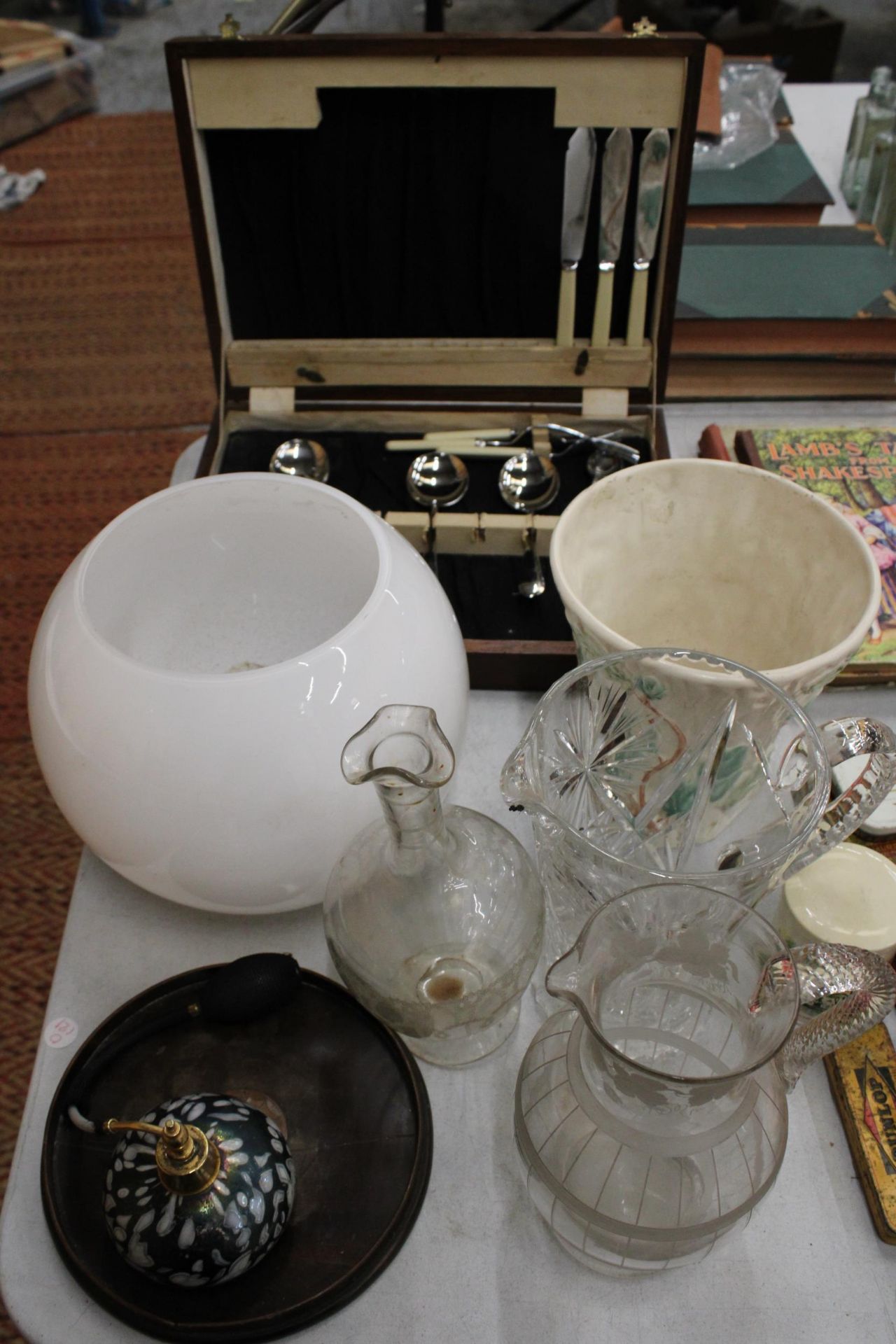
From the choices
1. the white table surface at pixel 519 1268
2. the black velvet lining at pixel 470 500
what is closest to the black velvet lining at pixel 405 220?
the black velvet lining at pixel 470 500

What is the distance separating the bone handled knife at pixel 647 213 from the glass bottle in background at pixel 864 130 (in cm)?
39

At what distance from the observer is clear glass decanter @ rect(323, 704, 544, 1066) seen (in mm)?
454

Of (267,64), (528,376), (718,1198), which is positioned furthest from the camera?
(528,376)

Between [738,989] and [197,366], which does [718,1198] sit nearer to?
[738,989]

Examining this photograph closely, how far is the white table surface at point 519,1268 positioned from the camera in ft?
1.42

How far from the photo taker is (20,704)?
1.28 metres

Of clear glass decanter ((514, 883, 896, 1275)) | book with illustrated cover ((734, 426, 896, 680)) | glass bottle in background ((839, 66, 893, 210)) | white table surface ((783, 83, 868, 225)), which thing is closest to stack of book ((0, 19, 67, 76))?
white table surface ((783, 83, 868, 225))

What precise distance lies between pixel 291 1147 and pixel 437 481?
50 centimetres

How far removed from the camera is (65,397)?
168cm

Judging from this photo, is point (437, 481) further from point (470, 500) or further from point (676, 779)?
point (676, 779)

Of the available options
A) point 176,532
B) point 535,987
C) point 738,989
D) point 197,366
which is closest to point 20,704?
point 197,366

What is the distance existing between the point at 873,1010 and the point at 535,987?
18 cm

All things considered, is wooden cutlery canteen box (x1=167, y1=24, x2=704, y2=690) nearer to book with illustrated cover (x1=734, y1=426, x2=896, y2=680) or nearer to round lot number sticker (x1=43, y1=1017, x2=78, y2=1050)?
book with illustrated cover (x1=734, y1=426, x2=896, y2=680)

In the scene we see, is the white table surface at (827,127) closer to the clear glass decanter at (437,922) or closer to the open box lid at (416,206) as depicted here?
the open box lid at (416,206)
